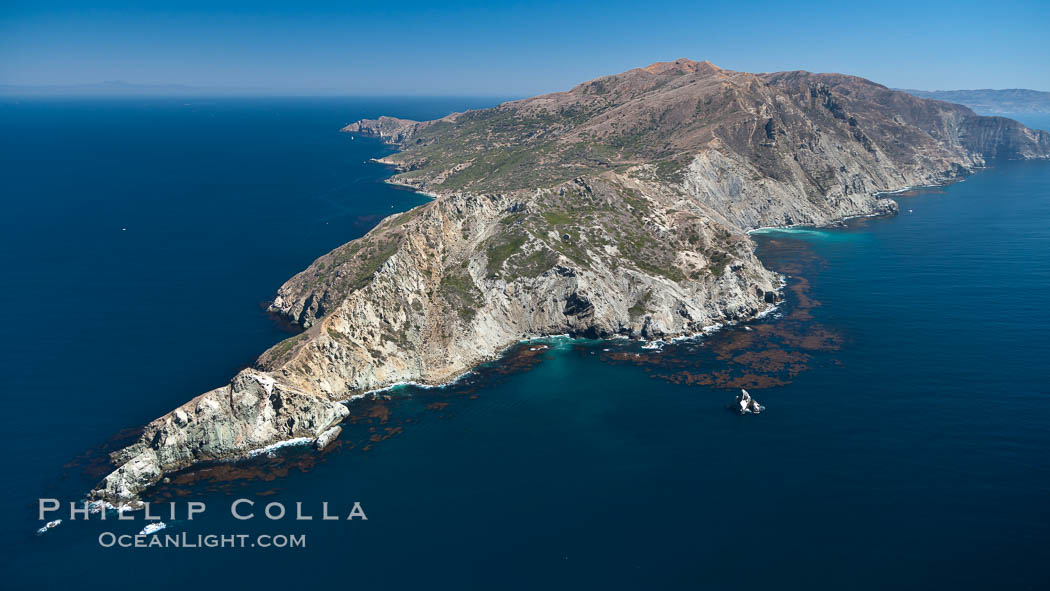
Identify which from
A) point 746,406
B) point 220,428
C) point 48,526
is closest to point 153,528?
point 48,526

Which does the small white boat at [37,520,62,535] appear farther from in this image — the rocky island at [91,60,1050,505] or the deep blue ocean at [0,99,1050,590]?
the rocky island at [91,60,1050,505]

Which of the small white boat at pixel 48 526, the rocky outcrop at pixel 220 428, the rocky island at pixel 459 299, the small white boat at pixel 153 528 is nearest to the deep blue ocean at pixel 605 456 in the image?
the small white boat at pixel 48 526

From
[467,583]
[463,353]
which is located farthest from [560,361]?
[467,583]

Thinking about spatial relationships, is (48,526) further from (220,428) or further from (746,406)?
(746,406)

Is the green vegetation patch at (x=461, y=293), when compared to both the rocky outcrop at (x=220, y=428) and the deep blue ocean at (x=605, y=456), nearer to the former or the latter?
the deep blue ocean at (x=605, y=456)

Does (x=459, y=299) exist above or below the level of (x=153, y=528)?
above

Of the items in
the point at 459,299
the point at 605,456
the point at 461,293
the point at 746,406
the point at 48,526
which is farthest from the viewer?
the point at 461,293

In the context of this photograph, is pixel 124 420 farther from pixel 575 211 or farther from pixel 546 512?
pixel 575 211
